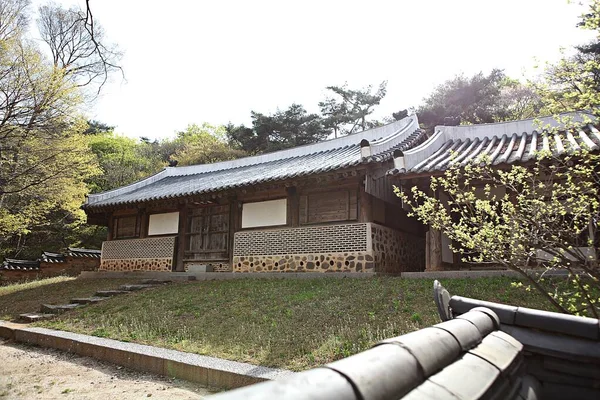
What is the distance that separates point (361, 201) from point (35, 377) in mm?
7662

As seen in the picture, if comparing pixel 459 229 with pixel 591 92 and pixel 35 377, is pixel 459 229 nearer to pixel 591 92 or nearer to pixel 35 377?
pixel 591 92

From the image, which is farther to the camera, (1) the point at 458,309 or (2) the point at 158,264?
(2) the point at 158,264

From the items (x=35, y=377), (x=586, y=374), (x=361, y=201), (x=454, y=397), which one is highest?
(x=361, y=201)

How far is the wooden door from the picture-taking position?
13297 mm

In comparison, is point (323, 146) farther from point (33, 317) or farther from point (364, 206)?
point (33, 317)

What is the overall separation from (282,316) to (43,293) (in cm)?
918

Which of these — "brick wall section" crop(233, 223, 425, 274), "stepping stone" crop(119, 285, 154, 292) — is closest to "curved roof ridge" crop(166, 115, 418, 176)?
"brick wall section" crop(233, 223, 425, 274)

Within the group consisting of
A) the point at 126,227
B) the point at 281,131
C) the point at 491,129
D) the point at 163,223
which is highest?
the point at 281,131

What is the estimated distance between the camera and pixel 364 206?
10.5 m

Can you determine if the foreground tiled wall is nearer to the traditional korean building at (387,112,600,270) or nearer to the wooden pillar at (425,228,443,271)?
the traditional korean building at (387,112,600,270)

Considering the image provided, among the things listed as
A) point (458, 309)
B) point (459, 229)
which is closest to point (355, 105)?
point (459, 229)

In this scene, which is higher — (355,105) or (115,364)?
(355,105)

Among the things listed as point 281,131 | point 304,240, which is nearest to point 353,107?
point 281,131

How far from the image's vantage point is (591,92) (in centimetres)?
374
